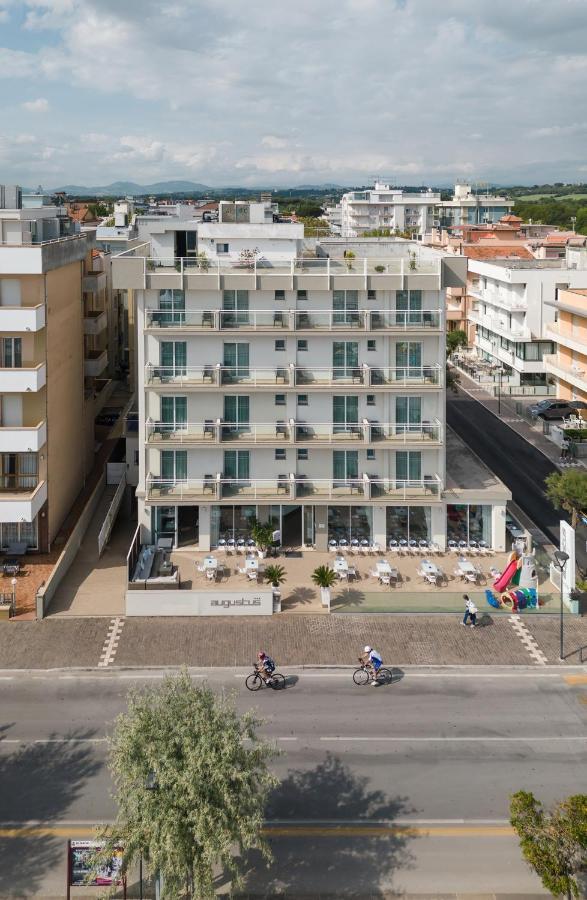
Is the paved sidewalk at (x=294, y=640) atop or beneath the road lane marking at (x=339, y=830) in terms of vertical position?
atop

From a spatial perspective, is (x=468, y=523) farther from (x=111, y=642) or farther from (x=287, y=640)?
(x=111, y=642)

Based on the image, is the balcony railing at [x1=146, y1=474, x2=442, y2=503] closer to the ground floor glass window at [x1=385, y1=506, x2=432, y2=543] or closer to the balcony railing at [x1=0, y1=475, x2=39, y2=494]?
the ground floor glass window at [x1=385, y1=506, x2=432, y2=543]

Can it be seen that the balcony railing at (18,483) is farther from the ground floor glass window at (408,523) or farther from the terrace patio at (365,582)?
the ground floor glass window at (408,523)

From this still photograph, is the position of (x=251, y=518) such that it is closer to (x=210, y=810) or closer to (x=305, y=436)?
(x=305, y=436)

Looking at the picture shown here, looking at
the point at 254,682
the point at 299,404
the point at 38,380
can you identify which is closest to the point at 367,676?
the point at 254,682

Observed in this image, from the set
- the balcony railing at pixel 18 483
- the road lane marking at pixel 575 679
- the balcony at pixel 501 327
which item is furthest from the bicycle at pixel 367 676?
the balcony at pixel 501 327

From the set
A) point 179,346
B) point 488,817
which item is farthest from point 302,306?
point 488,817
